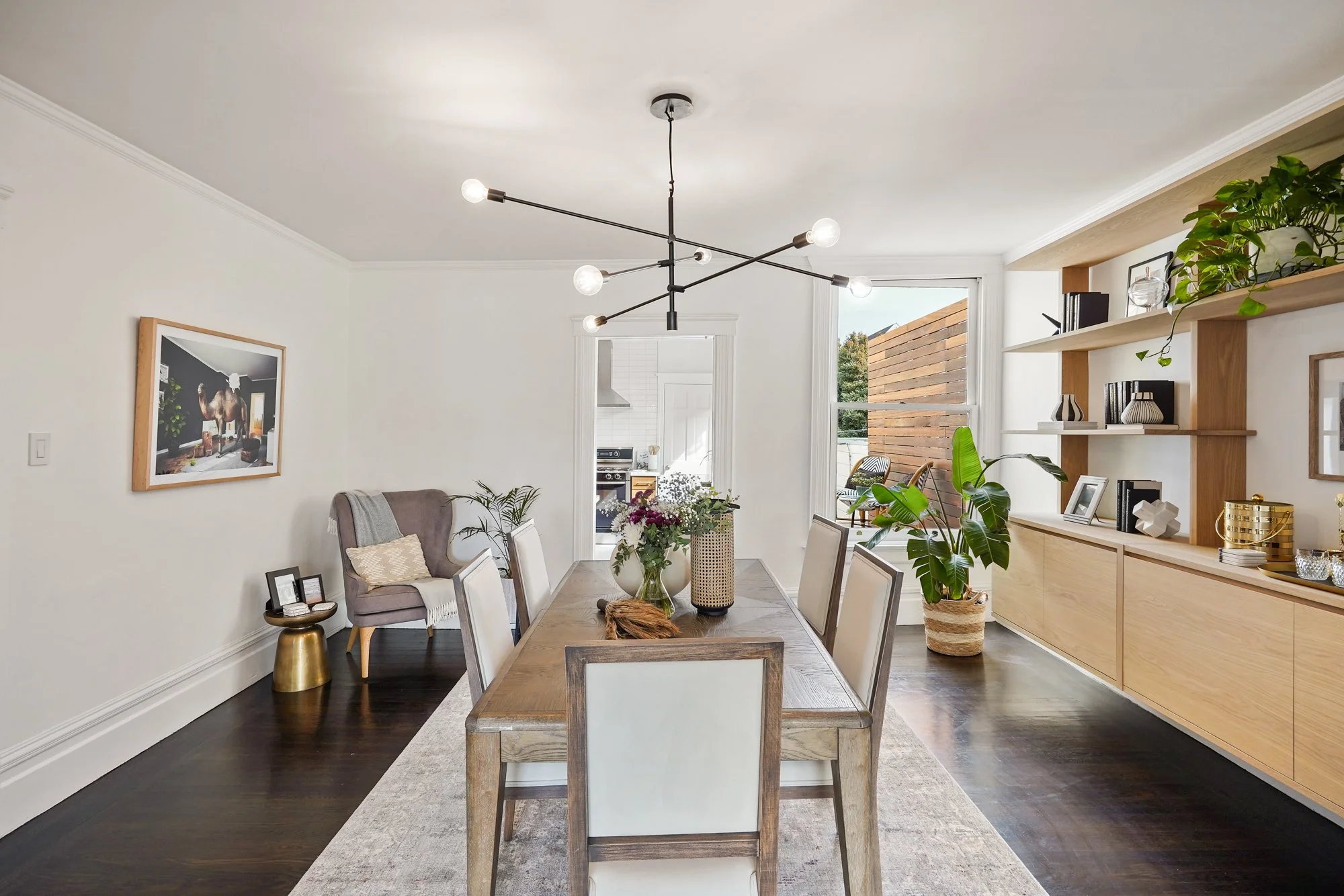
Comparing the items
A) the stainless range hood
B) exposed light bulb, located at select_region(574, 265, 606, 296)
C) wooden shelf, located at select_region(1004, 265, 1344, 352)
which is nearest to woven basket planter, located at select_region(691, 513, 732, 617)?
exposed light bulb, located at select_region(574, 265, 606, 296)

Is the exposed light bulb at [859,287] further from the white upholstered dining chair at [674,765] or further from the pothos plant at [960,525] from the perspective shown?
the pothos plant at [960,525]

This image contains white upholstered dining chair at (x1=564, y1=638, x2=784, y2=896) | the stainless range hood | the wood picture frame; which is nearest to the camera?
white upholstered dining chair at (x1=564, y1=638, x2=784, y2=896)

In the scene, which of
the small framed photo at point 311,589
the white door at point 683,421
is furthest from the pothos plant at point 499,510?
the white door at point 683,421

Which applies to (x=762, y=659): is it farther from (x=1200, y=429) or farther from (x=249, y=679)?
(x=249, y=679)

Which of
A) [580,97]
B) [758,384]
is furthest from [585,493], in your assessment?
[580,97]

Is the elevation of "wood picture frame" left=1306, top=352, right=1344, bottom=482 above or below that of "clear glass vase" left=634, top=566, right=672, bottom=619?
above

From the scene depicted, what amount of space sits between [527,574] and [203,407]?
72.8 inches

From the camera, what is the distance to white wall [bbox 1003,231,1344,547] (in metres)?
2.57

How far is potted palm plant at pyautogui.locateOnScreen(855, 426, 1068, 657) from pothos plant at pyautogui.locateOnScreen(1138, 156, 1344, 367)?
1.33 m

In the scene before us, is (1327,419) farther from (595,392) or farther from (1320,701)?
(595,392)

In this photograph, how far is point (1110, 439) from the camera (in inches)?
145

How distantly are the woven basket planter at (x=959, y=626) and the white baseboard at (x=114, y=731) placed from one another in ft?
12.2

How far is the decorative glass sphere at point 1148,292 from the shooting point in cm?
297

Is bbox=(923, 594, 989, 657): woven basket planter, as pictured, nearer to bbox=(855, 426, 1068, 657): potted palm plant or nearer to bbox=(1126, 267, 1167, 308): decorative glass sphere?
bbox=(855, 426, 1068, 657): potted palm plant
